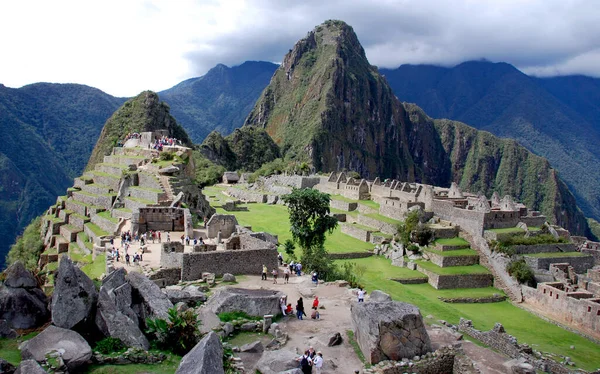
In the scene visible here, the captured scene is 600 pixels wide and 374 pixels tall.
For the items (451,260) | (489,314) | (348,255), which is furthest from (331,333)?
(451,260)

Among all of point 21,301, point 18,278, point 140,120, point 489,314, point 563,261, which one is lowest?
point 489,314

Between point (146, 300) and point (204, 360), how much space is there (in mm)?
Answer: 4368

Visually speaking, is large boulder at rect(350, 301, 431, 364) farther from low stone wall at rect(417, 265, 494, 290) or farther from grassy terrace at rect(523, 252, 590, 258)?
grassy terrace at rect(523, 252, 590, 258)

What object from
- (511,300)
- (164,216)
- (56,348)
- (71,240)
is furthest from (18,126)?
(56,348)

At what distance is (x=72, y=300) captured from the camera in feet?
38.7

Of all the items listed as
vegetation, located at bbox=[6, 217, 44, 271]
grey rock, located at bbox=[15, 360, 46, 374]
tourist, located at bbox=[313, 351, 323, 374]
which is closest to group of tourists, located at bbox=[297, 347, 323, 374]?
tourist, located at bbox=[313, 351, 323, 374]

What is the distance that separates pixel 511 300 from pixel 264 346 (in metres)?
27.0

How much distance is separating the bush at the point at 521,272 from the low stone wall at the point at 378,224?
33.0 feet

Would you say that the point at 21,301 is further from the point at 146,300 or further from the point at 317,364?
the point at 317,364

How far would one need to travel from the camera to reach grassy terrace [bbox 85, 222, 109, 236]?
3112 centimetres

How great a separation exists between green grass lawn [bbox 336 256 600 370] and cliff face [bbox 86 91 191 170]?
7485 centimetres

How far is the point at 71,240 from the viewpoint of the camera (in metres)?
35.1

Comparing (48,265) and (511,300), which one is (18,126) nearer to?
Answer: (48,265)

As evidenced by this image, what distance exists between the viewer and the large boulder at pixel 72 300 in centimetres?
1157
